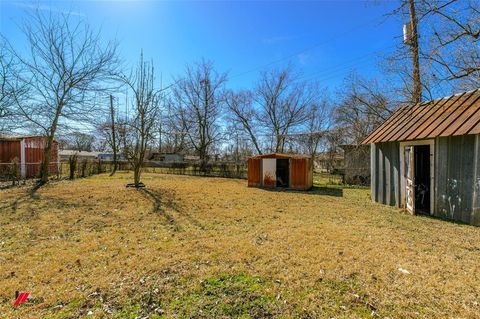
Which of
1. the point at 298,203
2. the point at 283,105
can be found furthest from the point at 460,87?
the point at 283,105

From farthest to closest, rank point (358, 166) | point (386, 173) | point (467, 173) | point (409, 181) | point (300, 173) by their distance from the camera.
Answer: point (358, 166), point (300, 173), point (386, 173), point (409, 181), point (467, 173)

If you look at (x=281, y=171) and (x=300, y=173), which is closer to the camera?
(x=300, y=173)

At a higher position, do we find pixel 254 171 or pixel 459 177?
pixel 459 177

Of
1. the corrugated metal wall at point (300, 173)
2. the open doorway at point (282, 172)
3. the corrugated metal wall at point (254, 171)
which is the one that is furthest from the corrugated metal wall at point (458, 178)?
the corrugated metal wall at point (254, 171)

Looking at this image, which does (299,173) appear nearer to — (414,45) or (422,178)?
(422,178)

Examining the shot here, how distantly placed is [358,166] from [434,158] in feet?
26.8

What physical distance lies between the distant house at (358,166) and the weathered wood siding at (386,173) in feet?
18.9

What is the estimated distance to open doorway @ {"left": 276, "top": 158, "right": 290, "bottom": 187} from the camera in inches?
500

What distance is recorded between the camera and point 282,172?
42.1ft

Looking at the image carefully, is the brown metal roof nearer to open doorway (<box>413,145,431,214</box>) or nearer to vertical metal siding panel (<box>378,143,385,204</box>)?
vertical metal siding panel (<box>378,143,385,204</box>)

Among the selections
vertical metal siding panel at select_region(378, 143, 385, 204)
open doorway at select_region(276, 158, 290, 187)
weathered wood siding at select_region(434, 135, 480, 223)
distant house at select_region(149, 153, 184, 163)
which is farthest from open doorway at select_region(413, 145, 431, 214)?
distant house at select_region(149, 153, 184, 163)

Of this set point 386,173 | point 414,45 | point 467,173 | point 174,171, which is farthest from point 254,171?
point 174,171

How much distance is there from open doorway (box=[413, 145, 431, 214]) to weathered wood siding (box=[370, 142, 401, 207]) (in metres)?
0.47
